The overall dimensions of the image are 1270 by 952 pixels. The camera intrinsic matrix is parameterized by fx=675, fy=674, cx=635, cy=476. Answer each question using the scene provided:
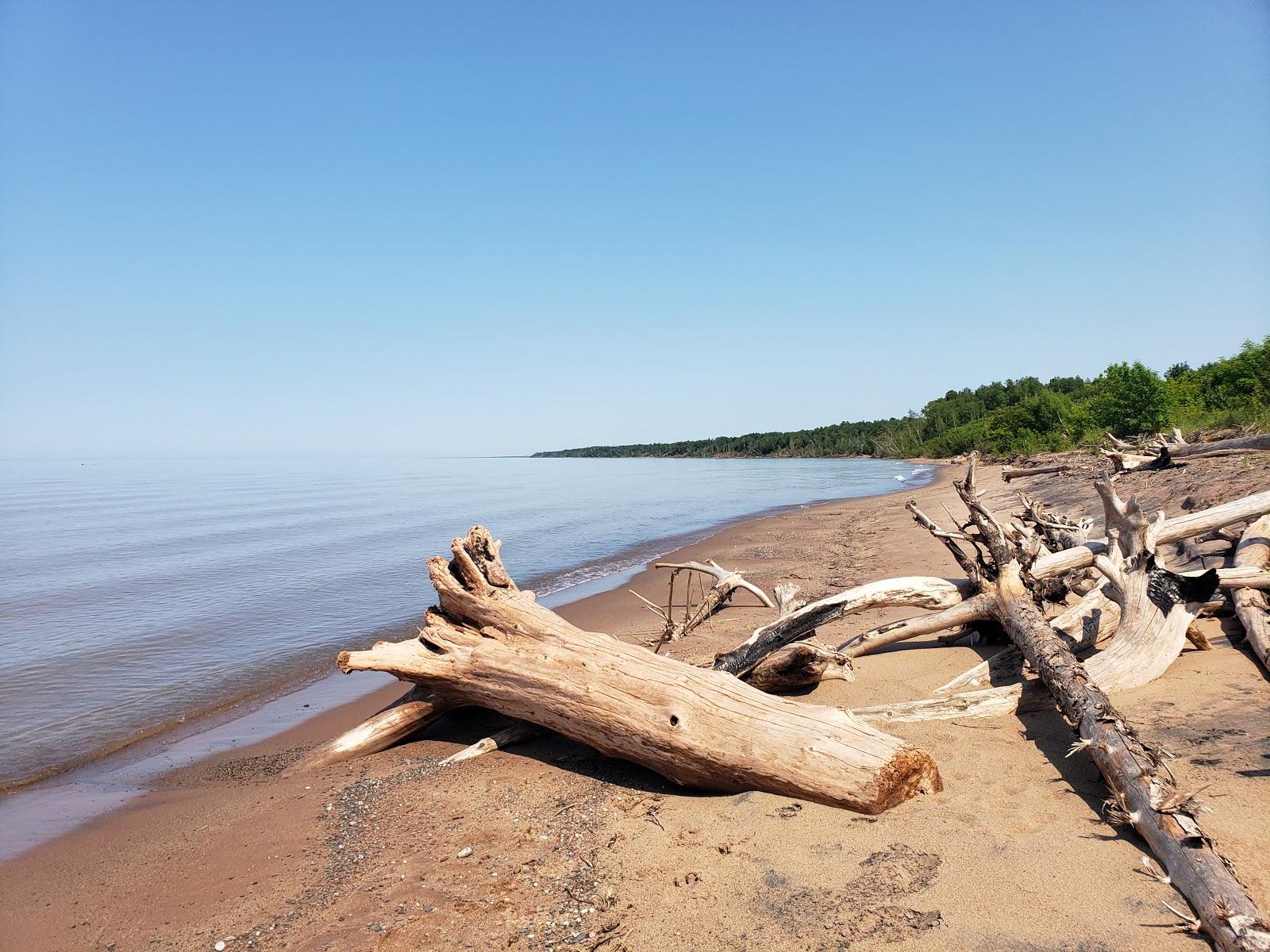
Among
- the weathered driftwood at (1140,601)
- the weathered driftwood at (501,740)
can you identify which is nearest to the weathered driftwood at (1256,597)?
the weathered driftwood at (1140,601)

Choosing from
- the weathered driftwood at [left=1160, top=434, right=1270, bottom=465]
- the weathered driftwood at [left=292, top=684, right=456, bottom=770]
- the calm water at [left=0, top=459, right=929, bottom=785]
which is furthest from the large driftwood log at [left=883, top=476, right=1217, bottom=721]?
the calm water at [left=0, top=459, right=929, bottom=785]

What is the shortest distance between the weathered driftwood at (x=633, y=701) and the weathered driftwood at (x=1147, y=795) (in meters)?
0.83

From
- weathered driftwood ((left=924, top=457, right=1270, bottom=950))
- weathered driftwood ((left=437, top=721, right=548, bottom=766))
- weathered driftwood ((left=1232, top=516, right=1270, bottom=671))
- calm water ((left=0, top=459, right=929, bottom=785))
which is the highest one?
weathered driftwood ((left=1232, top=516, right=1270, bottom=671))

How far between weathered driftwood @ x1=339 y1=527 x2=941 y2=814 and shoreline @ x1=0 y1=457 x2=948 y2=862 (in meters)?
1.90

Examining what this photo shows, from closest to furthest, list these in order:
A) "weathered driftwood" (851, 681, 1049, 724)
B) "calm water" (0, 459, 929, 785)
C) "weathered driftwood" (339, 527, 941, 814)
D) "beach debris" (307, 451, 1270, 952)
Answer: "beach debris" (307, 451, 1270, 952), "weathered driftwood" (339, 527, 941, 814), "weathered driftwood" (851, 681, 1049, 724), "calm water" (0, 459, 929, 785)

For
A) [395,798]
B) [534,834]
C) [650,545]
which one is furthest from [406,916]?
[650,545]

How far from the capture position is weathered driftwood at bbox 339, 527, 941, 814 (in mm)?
3473

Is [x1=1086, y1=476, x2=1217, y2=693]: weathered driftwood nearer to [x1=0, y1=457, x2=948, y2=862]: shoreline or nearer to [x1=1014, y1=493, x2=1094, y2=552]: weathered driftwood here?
[x1=1014, y1=493, x2=1094, y2=552]: weathered driftwood

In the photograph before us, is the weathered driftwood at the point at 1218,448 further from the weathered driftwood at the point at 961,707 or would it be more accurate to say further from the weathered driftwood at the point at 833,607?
the weathered driftwood at the point at 961,707

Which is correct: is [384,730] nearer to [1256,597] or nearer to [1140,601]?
[1140,601]

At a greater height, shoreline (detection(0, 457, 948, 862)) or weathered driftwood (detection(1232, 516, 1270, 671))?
weathered driftwood (detection(1232, 516, 1270, 671))

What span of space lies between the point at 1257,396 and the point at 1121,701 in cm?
2310

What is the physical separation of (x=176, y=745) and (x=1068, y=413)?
4944 cm

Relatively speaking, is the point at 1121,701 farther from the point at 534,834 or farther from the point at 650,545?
the point at 650,545
